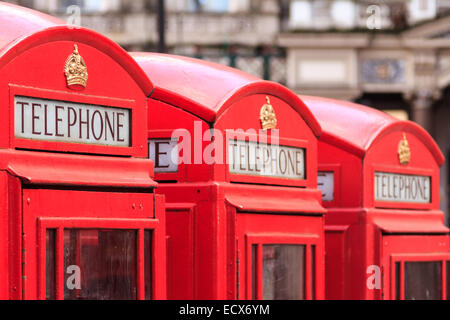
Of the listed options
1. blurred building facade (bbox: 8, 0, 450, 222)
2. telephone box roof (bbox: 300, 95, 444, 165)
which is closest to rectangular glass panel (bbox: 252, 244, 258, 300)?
telephone box roof (bbox: 300, 95, 444, 165)

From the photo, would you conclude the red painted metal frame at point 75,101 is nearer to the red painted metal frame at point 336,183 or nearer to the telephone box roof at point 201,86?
the telephone box roof at point 201,86

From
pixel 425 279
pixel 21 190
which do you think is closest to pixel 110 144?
pixel 21 190

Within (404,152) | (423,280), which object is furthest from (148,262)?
(404,152)

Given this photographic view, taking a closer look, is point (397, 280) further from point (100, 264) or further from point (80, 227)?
point (80, 227)

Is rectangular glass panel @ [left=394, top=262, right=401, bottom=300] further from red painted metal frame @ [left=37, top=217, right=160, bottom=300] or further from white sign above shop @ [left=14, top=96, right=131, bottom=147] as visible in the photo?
white sign above shop @ [left=14, top=96, right=131, bottom=147]

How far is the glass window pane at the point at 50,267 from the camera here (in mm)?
4043

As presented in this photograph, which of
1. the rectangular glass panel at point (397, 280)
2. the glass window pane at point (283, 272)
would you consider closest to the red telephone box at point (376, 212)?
the rectangular glass panel at point (397, 280)

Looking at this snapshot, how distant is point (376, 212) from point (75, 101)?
8.63 ft

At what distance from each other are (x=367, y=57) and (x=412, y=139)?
577 inches

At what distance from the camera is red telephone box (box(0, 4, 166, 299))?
396cm

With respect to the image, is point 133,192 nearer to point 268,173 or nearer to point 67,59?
point 67,59

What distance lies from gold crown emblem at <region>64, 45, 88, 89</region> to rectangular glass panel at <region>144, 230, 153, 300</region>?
0.62 meters

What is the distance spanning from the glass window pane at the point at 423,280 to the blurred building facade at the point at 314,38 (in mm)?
14026
